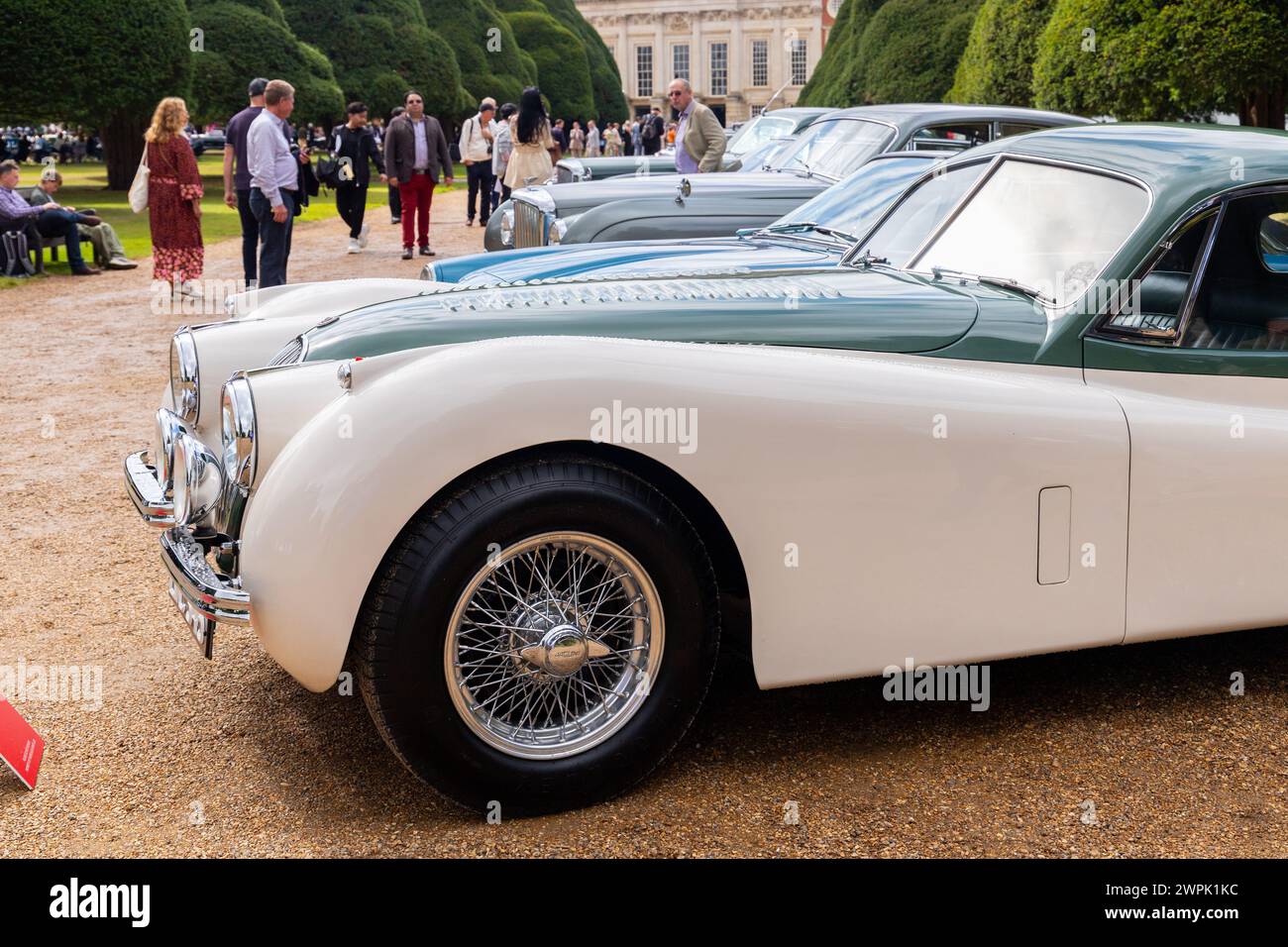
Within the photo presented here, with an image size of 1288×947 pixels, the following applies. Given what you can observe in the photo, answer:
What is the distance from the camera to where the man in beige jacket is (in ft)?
35.7

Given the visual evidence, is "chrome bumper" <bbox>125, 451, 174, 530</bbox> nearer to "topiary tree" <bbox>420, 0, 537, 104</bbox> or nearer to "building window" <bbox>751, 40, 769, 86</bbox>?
"topiary tree" <bbox>420, 0, 537, 104</bbox>

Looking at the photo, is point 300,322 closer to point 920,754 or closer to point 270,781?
point 270,781

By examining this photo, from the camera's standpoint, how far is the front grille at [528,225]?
917 centimetres

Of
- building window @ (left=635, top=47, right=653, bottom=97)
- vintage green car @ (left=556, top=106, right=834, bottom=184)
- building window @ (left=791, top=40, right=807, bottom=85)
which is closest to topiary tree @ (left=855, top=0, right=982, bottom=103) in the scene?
vintage green car @ (left=556, top=106, right=834, bottom=184)

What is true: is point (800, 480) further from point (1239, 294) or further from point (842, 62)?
point (842, 62)

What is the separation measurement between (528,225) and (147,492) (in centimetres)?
631

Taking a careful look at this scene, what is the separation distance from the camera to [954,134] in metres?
9.29

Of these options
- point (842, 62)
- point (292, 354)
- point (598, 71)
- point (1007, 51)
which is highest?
point (598, 71)

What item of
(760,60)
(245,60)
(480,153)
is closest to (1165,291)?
(480,153)

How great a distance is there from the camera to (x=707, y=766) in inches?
131

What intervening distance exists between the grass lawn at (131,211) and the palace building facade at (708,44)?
87359 millimetres

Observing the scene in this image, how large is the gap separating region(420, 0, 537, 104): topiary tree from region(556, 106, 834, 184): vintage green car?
24.5m

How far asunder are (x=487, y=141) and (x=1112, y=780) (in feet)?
57.1
